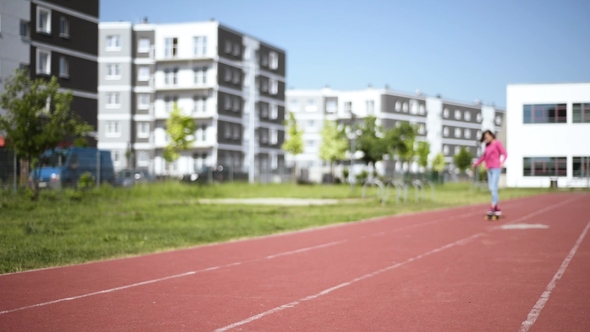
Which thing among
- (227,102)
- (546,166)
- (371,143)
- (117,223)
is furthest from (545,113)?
(227,102)

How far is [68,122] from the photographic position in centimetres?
2597

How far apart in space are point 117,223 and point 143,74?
5862 cm

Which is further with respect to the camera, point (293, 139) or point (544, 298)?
point (293, 139)

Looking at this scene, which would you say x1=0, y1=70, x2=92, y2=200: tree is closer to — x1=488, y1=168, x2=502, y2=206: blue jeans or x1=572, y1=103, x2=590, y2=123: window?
x1=488, y1=168, x2=502, y2=206: blue jeans

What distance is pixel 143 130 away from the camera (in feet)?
245

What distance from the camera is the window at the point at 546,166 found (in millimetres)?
25000

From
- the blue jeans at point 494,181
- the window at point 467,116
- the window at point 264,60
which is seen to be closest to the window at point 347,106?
the window at point 467,116

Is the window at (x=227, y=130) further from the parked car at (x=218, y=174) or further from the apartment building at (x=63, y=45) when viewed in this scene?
the apartment building at (x=63, y=45)

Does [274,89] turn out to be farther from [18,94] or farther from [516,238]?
[516,238]

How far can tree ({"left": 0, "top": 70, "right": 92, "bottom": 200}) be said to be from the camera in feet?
81.4

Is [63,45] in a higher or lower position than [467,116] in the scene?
lower

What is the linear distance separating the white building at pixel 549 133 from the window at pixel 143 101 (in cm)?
4705

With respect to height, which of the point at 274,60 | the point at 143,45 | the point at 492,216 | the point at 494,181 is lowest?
the point at 492,216

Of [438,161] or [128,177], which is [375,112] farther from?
[128,177]
